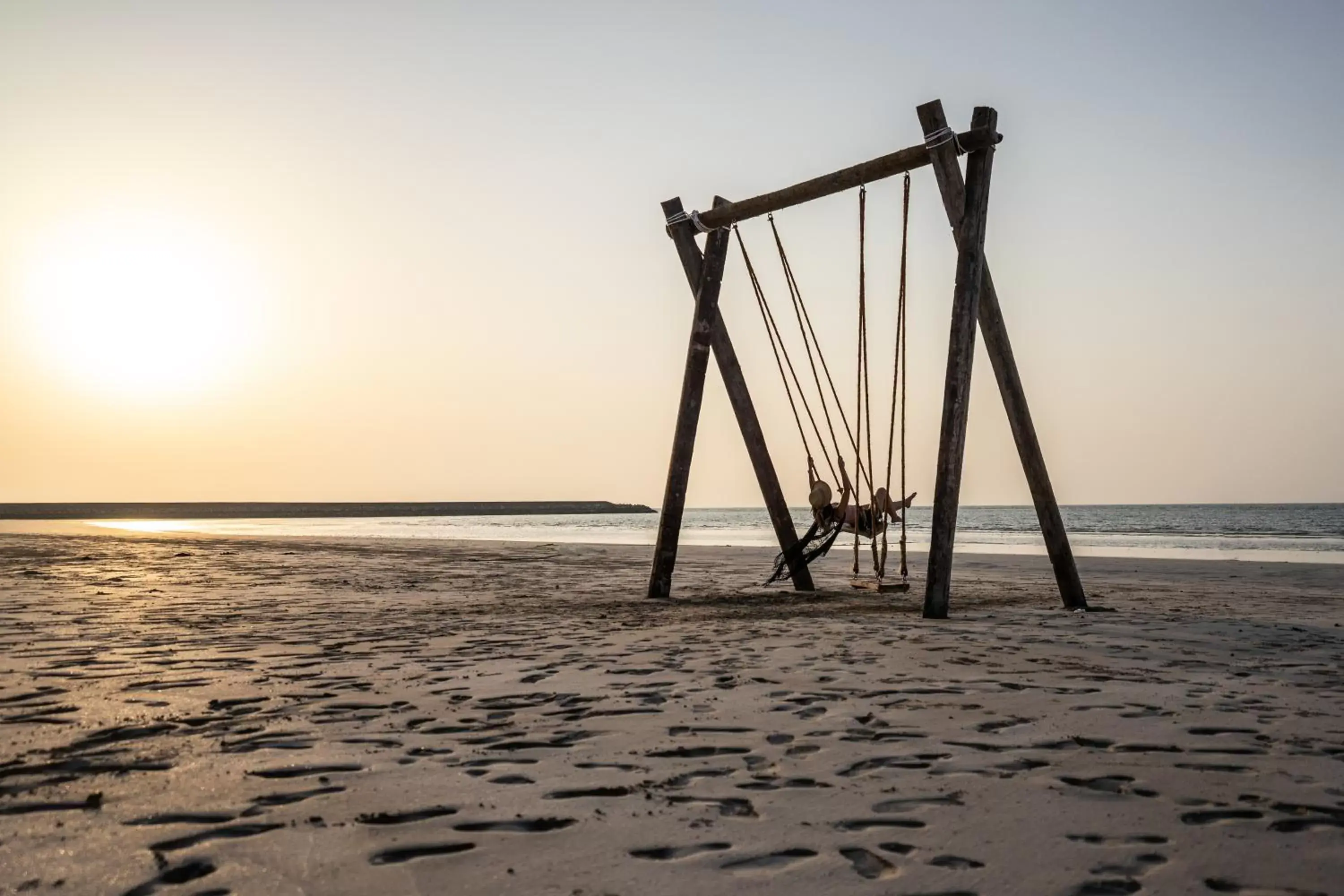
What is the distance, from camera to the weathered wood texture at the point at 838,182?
300 inches

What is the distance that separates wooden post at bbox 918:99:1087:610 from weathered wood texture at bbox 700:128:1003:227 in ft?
0.59

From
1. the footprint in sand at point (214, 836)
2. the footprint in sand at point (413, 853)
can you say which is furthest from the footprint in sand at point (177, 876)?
the footprint in sand at point (413, 853)

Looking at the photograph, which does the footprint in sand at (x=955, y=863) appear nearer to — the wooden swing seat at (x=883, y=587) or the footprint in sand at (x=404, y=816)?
the footprint in sand at (x=404, y=816)

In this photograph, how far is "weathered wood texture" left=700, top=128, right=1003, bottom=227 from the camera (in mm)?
7613

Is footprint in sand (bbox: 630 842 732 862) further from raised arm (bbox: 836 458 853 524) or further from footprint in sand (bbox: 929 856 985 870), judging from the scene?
raised arm (bbox: 836 458 853 524)

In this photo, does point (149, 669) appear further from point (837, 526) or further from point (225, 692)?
point (837, 526)

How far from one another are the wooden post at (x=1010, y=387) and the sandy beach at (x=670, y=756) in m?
1.01

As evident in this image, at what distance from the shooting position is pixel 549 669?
4801 millimetres

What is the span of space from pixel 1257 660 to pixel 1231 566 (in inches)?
449

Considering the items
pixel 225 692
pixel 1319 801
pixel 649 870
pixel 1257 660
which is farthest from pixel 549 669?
pixel 1257 660

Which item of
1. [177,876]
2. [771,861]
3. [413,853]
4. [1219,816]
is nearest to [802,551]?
[1219,816]

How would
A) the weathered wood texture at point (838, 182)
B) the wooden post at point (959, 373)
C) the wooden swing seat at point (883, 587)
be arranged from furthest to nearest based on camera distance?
the wooden swing seat at point (883, 587) → the weathered wood texture at point (838, 182) → the wooden post at point (959, 373)

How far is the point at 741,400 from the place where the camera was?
9.55m

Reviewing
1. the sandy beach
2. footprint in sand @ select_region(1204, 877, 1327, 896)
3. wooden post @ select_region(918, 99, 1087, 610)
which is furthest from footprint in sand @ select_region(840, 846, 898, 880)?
wooden post @ select_region(918, 99, 1087, 610)
